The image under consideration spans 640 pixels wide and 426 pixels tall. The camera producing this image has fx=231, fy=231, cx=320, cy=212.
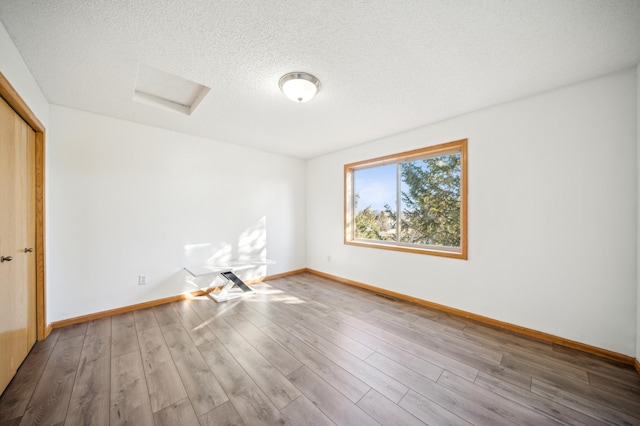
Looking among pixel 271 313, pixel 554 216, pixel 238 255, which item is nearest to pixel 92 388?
pixel 271 313

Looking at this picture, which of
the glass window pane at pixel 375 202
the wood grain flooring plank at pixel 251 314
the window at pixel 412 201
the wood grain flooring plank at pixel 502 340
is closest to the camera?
the wood grain flooring plank at pixel 502 340

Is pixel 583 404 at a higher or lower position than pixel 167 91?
lower

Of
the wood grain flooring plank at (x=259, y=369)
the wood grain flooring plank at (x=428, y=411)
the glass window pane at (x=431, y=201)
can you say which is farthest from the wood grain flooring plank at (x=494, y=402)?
the glass window pane at (x=431, y=201)

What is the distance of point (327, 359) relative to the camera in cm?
192

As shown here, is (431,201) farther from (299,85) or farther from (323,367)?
(323,367)

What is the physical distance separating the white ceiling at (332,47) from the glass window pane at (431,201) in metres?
0.84

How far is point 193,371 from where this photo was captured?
1775 millimetres

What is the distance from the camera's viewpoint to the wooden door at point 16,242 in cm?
159

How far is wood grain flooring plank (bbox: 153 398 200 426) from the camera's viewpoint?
52.6 inches

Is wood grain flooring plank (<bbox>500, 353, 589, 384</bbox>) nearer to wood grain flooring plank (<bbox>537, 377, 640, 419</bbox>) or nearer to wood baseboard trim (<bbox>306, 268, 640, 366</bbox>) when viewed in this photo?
wood grain flooring plank (<bbox>537, 377, 640, 419</bbox>)

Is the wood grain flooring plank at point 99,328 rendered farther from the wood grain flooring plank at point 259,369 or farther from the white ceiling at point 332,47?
the white ceiling at point 332,47

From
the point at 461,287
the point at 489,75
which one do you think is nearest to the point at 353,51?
the point at 489,75

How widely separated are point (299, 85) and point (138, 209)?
2577 mm

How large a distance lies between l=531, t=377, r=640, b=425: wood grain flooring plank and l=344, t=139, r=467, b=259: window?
131 cm
